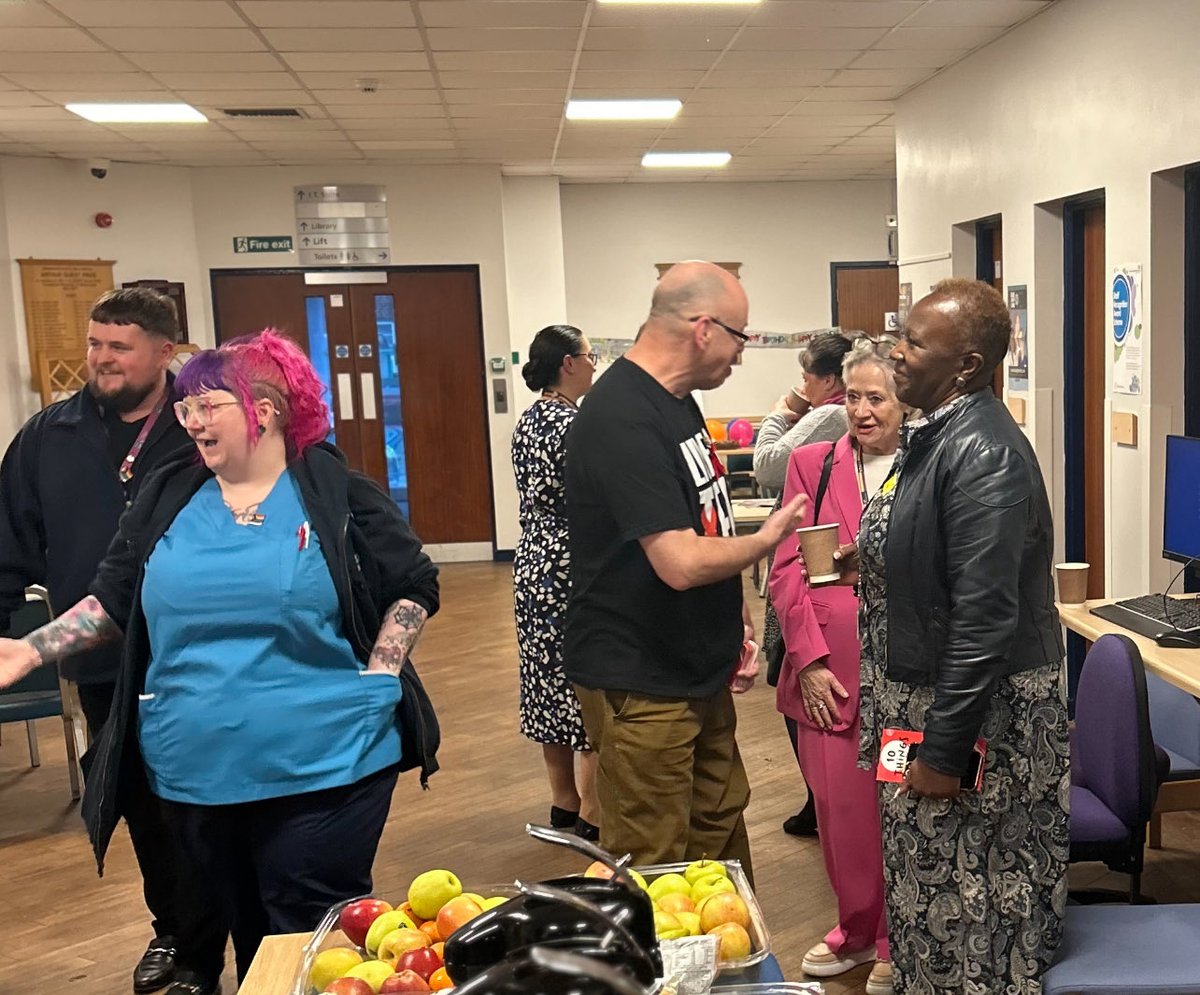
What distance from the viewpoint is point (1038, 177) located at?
530 centimetres

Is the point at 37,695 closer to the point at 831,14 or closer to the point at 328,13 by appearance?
the point at 328,13

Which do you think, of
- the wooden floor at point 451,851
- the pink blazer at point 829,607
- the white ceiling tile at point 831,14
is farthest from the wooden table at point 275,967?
the white ceiling tile at point 831,14

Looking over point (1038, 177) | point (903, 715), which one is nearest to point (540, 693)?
point (903, 715)

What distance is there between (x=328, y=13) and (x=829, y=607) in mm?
3533

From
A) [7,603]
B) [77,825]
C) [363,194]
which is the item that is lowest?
[77,825]

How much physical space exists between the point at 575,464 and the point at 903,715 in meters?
0.76

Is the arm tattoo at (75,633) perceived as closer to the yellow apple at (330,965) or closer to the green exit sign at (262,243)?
the yellow apple at (330,965)

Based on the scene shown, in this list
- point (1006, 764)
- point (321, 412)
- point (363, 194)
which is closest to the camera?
point (1006, 764)

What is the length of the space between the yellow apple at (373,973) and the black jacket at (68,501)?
162 cm

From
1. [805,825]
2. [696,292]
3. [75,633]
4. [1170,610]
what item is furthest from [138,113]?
[1170,610]

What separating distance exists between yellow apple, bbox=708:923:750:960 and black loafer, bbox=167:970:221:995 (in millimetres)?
1965

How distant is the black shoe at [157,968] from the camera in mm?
3127

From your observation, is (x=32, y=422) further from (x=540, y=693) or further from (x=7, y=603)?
(x=540, y=693)

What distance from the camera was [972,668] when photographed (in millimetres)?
1984
